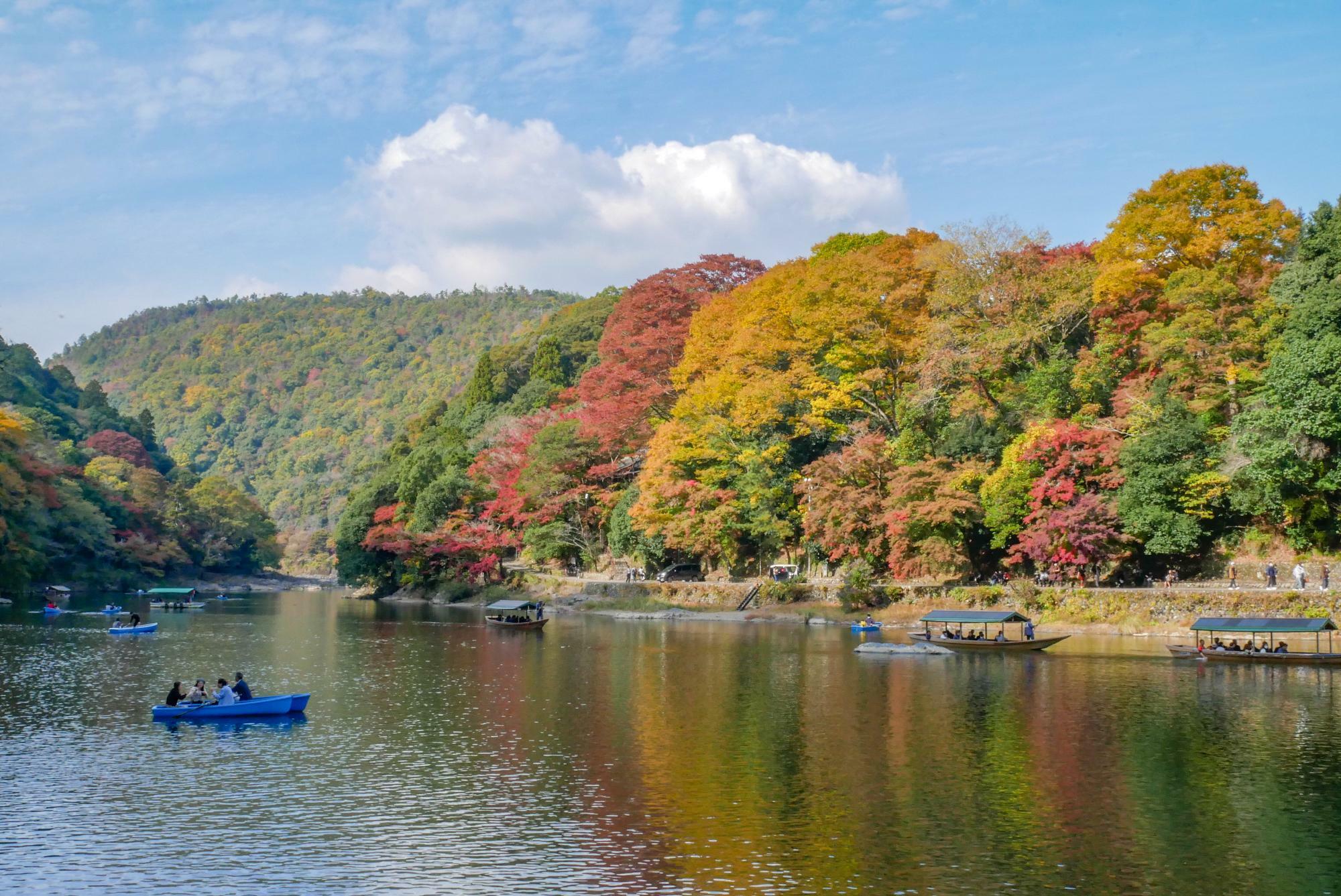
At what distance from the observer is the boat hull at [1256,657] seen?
1496 inches

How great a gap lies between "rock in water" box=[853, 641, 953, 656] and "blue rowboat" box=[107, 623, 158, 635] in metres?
36.6

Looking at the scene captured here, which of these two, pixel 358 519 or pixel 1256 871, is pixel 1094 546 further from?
pixel 358 519

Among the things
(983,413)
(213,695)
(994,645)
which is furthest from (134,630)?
(983,413)

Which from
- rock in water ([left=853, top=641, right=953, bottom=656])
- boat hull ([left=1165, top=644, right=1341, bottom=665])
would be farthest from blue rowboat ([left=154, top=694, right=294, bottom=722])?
boat hull ([left=1165, top=644, right=1341, bottom=665])

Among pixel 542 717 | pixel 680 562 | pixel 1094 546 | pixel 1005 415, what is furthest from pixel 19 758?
pixel 680 562

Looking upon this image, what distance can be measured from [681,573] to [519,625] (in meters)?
16.0

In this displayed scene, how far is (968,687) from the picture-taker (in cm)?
3509

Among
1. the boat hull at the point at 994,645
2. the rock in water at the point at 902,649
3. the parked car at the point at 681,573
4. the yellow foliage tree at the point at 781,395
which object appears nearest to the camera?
the rock in water at the point at 902,649

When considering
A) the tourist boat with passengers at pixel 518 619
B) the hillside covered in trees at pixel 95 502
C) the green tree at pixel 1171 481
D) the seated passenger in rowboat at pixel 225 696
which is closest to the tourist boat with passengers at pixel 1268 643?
the green tree at pixel 1171 481

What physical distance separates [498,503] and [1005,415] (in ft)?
130

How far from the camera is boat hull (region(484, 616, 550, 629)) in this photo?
57.4 meters

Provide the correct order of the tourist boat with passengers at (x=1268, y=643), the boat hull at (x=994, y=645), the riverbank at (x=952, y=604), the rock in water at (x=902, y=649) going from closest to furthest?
the tourist boat with passengers at (x=1268, y=643)
the rock in water at (x=902, y=649)
the boat hull at (x=994, y=645)
the riverbank at (x=952, y=604)

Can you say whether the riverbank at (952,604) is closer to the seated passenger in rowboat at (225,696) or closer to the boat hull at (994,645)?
the boat hull at (994,645)

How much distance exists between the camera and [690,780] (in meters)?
22.8
